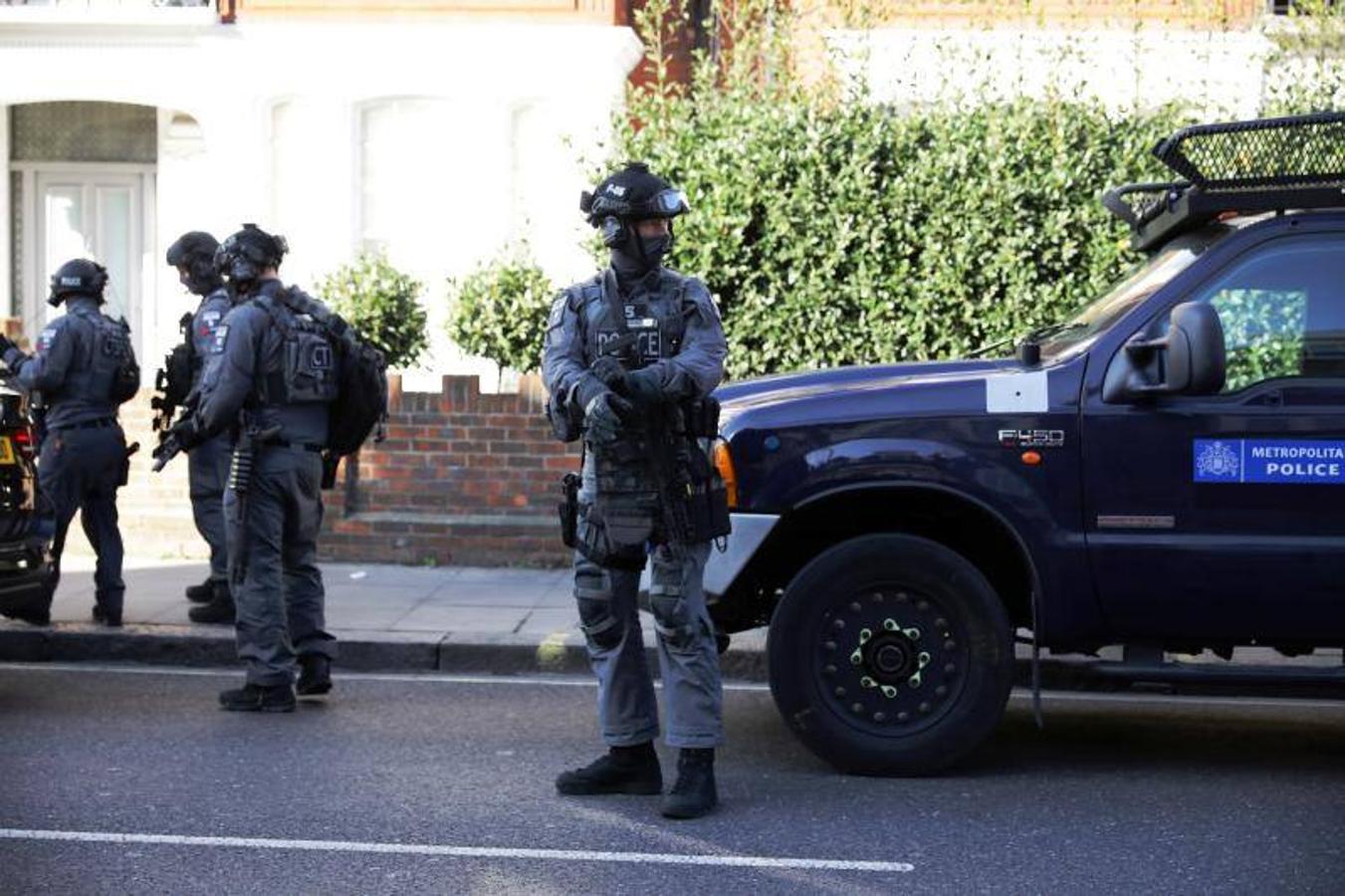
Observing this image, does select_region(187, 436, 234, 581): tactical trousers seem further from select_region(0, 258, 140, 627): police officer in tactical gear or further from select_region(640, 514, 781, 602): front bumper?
select_region(640, 514, 781, 602): front bumper

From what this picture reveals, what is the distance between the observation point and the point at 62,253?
1933cm

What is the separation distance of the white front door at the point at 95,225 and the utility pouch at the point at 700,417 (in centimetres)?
1416

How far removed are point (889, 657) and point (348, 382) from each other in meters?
2.72

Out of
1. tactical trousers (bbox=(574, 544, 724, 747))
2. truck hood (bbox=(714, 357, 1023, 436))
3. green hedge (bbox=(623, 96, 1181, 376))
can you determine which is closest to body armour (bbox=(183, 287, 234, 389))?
truck hood (bbox=(714, 357, 1023, 436))

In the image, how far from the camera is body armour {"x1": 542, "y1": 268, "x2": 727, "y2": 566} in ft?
20.4

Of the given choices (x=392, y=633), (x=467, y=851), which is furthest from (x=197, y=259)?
(x=467, y=851)

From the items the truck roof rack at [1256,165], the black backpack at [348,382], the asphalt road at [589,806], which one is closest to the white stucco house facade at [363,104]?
the black backpack at [348,382]

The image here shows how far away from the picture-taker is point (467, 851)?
19.3 feet

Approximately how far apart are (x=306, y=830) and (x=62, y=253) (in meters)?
14.5

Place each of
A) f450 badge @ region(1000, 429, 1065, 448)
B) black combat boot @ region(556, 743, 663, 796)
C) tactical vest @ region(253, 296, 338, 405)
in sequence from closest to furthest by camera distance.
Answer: black combat boot @ region(556, 743, 663, 796), f450 badge @ region(1000, 429, 1065, 448), tactical vest @ region(253, 296, 338, 405)

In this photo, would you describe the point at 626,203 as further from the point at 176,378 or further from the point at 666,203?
the point at 176,378

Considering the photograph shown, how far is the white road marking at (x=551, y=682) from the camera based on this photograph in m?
8.57

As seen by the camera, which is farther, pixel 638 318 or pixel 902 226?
pixel 902 226

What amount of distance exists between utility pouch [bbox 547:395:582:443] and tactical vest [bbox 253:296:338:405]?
195cm
